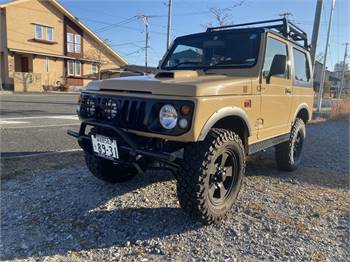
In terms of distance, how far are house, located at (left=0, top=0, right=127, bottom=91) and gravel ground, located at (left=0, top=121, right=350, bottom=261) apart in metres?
27.2

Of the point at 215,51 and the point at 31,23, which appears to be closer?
the point at 215,51

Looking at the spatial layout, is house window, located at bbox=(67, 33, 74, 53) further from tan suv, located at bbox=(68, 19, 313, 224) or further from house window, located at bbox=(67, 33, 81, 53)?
tan suv, located at bbox=(68, 19, 313, 224)

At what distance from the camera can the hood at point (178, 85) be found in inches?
107

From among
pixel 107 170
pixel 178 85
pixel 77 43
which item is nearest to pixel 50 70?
pixel 77 43

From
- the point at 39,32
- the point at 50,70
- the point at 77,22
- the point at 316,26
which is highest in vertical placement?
the point at 77,22

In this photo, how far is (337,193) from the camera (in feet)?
14.0

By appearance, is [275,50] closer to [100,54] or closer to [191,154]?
[191,154]

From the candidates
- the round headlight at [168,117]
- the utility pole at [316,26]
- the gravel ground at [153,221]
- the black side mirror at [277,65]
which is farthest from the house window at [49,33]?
the round headlight at [168,117]

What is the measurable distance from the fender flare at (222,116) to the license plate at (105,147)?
2.82 feet

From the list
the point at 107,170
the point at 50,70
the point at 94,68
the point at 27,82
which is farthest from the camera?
the point at 94,68

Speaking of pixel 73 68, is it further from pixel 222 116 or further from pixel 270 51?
pixel 222 116

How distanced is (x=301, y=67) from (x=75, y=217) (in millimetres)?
4376

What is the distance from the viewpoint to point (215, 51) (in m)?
4.17

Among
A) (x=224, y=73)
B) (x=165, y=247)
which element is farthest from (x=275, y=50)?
(x=165, y=247)
